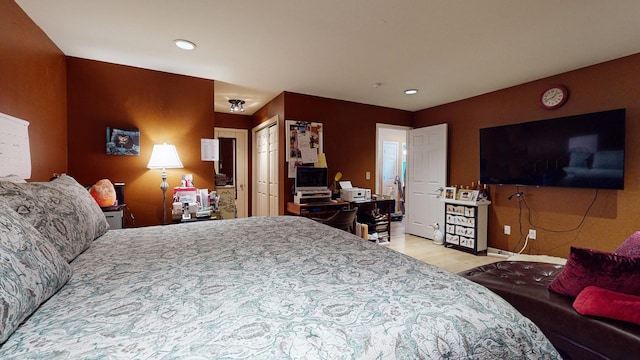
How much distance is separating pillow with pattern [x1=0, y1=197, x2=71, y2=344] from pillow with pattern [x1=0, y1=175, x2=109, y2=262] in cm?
24

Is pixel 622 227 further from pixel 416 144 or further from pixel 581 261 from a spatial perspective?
Answer: pixel 416 144

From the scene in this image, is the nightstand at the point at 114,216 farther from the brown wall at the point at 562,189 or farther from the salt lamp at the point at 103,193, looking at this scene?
the brown wall at the point at 562,189

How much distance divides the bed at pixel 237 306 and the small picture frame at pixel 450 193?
3.33 meters

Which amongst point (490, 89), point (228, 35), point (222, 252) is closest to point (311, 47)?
point (228, 35)

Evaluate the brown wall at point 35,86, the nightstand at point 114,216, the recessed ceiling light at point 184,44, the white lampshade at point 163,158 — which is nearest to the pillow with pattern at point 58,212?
the nightstand at point 114,216

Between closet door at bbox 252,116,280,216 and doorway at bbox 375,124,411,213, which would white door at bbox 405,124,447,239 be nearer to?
doorway at bbox 375,124,411,213

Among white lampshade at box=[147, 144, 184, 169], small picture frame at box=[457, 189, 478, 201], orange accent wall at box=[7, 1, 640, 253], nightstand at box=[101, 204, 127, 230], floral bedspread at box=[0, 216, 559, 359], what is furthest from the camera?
small picture frame at box=[457, 189, 478, 201]

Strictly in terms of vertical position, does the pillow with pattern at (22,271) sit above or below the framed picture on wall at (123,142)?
below

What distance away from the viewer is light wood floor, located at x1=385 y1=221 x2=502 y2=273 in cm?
334

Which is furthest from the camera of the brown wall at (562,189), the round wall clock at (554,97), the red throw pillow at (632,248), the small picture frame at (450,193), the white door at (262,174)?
the white door at (262,174)

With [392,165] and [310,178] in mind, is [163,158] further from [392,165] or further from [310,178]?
[392,165]

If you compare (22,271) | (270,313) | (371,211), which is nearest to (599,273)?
(270,313)

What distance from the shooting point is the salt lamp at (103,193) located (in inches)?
93.6

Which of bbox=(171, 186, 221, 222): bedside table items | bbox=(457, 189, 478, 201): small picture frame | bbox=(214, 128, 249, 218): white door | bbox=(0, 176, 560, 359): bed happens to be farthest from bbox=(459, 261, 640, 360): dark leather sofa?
bbox=(214, 128, 249, 218): white door
